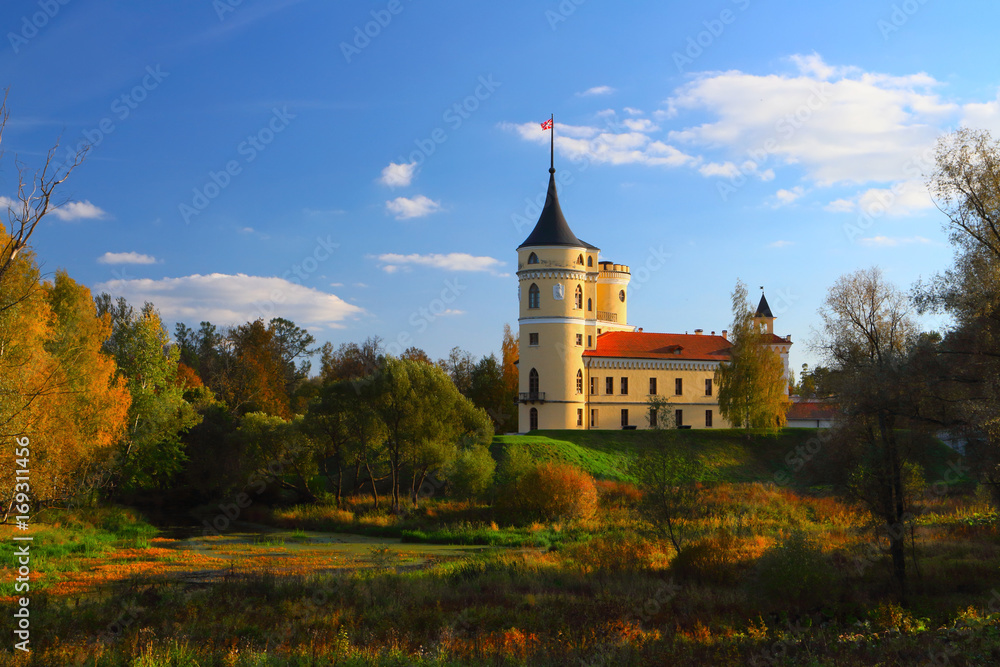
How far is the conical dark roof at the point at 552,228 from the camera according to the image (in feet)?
161

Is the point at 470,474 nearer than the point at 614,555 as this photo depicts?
No

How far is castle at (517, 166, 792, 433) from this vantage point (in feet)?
160

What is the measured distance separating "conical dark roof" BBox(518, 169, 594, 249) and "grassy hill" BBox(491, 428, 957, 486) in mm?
12457

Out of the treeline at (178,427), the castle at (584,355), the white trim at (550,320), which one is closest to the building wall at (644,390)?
the castle at (584,355)

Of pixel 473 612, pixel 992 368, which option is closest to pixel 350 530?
pixel 473 612

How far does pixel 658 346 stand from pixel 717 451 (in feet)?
36.5

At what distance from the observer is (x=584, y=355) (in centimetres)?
5091

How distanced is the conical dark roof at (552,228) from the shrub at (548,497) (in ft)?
72.9

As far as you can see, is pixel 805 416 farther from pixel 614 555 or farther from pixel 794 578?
pixel 794 578

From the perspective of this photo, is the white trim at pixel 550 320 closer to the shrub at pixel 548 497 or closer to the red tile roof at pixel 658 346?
the red tile roof at pixel 658 346

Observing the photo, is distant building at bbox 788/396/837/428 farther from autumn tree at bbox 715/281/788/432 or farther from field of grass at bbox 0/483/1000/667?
field of grass at bbox 0/483/1000/667

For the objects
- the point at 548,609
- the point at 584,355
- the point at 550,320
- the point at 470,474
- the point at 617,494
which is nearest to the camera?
the point at 548,609

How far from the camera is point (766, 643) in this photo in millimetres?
12188

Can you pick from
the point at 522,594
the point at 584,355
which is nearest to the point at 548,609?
the point at 522,594
